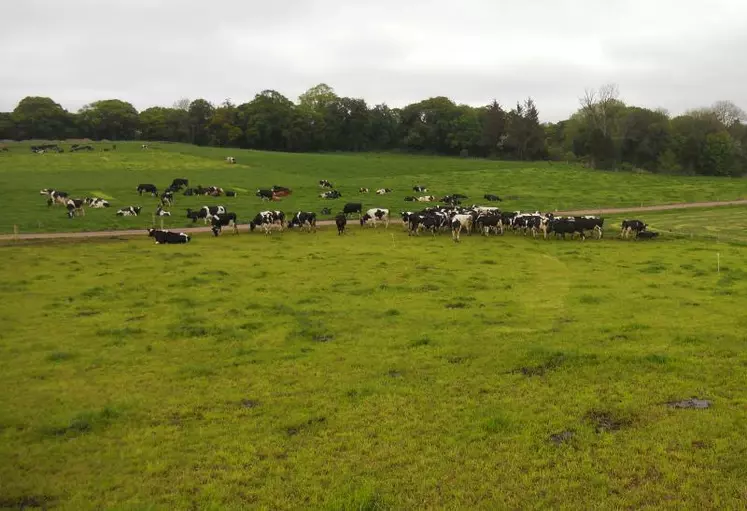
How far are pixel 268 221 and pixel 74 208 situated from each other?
1559 cm

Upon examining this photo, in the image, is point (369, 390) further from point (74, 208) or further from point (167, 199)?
point (167, 199)

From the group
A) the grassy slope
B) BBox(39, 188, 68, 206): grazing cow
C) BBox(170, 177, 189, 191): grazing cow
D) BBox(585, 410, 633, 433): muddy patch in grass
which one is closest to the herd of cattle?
BBox(39, 188, 68, 206): grazing cow

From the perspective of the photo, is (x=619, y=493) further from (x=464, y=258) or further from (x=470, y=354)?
(x=464, y=258)

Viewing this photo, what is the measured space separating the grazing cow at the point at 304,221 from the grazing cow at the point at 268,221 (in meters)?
0.78

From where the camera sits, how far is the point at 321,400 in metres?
11.6

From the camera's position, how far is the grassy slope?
28.1ft

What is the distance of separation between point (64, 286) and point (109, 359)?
9495mm

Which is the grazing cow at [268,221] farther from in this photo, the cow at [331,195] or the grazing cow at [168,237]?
the cow at [331,195]

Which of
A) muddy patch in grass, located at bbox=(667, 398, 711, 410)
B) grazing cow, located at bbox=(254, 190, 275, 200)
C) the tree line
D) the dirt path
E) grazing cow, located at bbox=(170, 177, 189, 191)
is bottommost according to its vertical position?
muddy patch in grass, located at bbox=(667, 398, 711, 410)

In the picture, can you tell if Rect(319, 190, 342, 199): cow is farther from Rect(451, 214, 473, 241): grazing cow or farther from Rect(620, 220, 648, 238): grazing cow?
Rect(620, 220, 648, 238): grazing cow

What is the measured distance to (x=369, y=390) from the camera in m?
12.0

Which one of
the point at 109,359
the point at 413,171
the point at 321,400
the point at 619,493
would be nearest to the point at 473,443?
the point at 619,493

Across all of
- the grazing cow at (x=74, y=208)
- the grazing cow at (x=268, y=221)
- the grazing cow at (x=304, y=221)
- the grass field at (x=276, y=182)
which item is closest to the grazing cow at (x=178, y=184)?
the grass field at (x=276, y=182)

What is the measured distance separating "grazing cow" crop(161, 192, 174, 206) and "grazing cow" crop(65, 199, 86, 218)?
6239 mm
